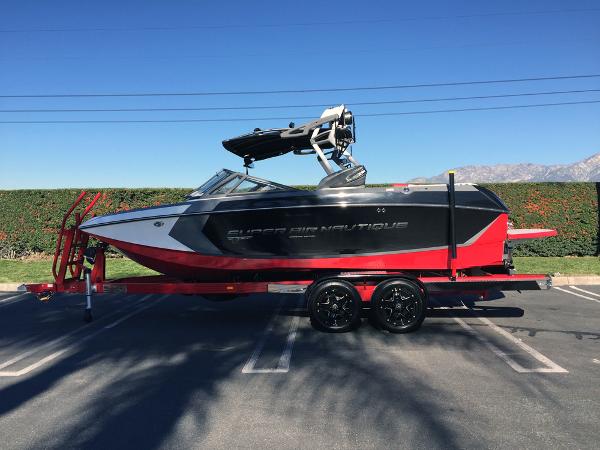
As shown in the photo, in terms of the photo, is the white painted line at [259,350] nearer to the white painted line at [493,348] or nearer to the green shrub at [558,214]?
the white painted line at [493,348]

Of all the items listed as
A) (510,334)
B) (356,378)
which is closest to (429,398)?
(356,378)

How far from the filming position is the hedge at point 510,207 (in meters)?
13.2

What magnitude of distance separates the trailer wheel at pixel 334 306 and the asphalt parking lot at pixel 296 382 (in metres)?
0.20

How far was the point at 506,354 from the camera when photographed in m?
5.26

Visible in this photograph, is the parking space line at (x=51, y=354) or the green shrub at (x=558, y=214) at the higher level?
the green shrub at (x=558, y=214)

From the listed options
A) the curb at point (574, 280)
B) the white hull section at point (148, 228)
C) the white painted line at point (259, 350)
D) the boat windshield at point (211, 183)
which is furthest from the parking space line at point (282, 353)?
the curb at point (574, 280)

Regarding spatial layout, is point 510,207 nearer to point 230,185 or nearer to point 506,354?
point 506,354

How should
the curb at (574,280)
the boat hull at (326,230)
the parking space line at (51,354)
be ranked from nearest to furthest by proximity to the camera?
the parking space line at (51,354)
the boat hull at (326,230)
the curb at (574,280)

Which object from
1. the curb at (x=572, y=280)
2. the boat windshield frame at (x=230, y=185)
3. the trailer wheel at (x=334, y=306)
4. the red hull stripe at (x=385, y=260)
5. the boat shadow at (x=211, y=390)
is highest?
the boat windshield frame at (x=230, y=185)

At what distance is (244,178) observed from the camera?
6730mm

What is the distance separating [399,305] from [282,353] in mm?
1794

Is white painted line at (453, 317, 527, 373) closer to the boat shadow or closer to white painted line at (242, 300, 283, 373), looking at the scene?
the boat shadow

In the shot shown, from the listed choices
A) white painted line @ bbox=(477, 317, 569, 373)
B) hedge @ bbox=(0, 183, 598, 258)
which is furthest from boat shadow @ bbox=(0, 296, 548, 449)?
hedge @ bbox=(0, 183, 598, 258)

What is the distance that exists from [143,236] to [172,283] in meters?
0.87
